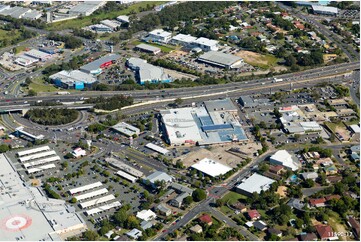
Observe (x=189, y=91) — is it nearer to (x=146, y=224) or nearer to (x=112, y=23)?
(x=146, y=224)

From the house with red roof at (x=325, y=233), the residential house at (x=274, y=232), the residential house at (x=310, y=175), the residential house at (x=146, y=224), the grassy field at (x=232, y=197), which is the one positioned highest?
the house with red roof at (x=325, y=233)

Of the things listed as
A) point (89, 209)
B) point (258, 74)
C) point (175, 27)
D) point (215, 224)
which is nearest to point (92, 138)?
point (89, 209)

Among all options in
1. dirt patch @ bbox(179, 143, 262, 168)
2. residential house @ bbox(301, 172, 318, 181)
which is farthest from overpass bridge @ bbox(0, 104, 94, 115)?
residential house @ bbox(301, 172, 318, 181)

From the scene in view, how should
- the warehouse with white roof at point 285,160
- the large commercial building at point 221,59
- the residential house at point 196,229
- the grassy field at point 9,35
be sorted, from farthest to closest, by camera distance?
1. the grassy field at point 9,35
2. the large commercial building at point 221,59
3. the warehouse with white roof at point 285,160
4. the residential house at point 196,229

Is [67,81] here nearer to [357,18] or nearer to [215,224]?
[215,224]

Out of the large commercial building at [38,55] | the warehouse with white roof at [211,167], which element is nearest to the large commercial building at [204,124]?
the warehouse with white roof at [211,167]

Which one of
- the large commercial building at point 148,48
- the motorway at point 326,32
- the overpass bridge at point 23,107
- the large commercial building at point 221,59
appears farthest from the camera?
the large commercial building at point 148,48

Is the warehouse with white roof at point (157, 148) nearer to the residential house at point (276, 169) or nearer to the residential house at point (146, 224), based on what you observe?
the residential house at point (276, 169)
